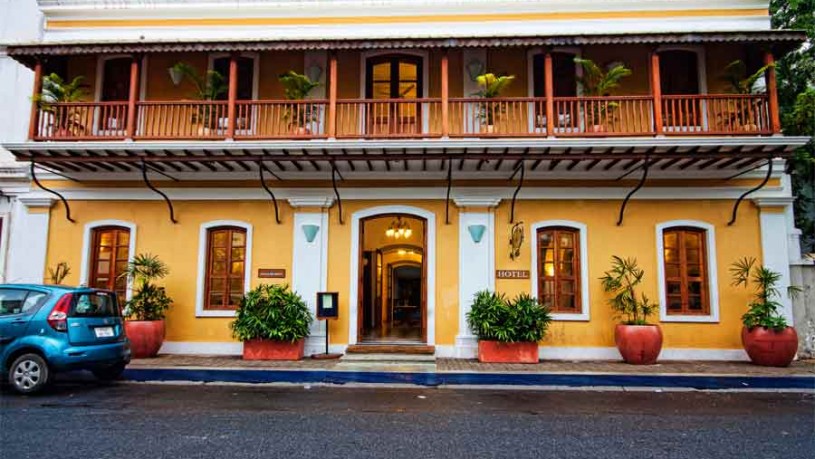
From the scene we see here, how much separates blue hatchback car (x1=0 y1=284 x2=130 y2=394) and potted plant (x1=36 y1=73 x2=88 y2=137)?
14.4 ft

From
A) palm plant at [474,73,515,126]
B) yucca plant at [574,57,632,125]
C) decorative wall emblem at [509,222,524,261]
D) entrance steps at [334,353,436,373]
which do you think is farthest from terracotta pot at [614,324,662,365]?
palm plant at [474,73,515,126]

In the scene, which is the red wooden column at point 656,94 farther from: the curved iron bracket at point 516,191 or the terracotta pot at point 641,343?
the terracotta pot at point 641,343

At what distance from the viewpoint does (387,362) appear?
10016 mm

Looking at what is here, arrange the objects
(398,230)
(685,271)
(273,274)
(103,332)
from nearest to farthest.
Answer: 1. (103,332)
2. (685,271)
3. (273,274)
4. (398,230)

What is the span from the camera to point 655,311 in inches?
417

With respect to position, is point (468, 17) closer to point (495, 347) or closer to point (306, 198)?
point (306, 198)

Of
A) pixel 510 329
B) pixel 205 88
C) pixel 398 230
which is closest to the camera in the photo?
pixel 510 329

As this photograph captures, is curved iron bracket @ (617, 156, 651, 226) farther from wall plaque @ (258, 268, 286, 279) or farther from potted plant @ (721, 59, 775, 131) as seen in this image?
wall plaque @ (258, 268, 286, 279)

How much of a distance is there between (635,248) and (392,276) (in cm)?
810

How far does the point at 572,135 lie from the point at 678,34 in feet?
8.91

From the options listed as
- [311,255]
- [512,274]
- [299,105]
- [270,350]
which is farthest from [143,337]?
[512,274]

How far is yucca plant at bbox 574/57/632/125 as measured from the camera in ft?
33.2

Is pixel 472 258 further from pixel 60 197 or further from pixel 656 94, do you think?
pixel 60 197

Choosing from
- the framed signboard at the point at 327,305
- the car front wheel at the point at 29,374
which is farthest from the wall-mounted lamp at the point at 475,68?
the car front wheel at the point at 29,374
